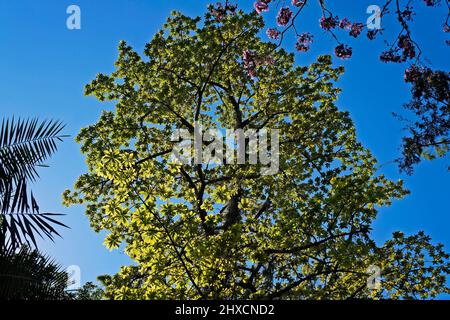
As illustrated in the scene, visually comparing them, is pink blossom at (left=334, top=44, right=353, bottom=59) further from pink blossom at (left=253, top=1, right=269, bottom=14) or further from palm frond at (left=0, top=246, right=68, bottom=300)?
palm frond at (left=0, top=246, right=68, bottom=300)

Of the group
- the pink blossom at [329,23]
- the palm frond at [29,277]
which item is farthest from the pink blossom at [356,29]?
the palm frond at [29,277]

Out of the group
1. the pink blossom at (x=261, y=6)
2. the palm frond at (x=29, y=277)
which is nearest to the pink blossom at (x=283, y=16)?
the pink blossom at (x=261, y=6)

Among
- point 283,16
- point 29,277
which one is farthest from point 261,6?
point 29,277

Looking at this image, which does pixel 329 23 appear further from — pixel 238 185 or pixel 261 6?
pixel 238 185

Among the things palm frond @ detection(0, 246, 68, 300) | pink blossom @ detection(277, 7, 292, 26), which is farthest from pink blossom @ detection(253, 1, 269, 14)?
palm frond @ detection(0, 246, 68, 300)

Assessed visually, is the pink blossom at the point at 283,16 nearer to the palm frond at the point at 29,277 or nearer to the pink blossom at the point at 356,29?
the pink blossom at the point at 356,29

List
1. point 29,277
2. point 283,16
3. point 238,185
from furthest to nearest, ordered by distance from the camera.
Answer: point 238,185 < point 283,16 < point 29,277

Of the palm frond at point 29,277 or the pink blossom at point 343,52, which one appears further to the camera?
the pink blossom at point 343,52

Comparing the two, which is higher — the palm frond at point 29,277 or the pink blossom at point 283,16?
the pink blossom at point 283,16

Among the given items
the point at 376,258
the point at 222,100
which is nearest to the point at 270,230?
the point at 376,258

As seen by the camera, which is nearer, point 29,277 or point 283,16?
point 29,277
